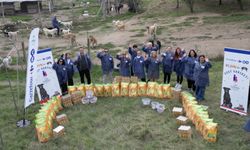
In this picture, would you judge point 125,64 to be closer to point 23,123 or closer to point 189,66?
point 189,66

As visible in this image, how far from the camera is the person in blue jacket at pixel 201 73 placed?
12356 mm

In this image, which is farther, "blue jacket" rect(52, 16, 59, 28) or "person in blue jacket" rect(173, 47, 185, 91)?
"blue jacket" rect(52, 16, 59, 28)

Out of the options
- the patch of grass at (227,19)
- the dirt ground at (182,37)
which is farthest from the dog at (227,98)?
the patch of grass at (227,19)

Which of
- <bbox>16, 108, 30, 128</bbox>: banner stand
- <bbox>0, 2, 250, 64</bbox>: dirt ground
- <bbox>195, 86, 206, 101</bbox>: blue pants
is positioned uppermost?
<bbox>0, 2, 250, 64</bbox>: dirt ground

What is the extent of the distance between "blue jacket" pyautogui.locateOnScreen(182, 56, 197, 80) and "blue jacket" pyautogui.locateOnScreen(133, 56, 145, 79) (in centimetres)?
159

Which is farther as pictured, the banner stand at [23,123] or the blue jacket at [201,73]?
the blue jacket at [201,73]

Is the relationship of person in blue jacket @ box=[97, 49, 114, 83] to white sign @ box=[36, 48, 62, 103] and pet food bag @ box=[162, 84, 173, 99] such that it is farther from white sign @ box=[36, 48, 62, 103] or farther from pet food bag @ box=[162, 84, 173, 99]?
pet food bag @ box=[162, 84, 173, 99]

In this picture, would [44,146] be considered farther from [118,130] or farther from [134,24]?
[134,24]

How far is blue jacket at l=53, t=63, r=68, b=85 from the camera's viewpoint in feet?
44.5

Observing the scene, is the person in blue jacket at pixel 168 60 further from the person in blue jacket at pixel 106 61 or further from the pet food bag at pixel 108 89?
the pet food bag at pixel 108 89

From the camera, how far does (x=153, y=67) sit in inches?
557

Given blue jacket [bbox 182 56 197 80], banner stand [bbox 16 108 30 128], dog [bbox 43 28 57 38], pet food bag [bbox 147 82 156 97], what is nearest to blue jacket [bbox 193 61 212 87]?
blue jacket [bbox 182 56 197 80]

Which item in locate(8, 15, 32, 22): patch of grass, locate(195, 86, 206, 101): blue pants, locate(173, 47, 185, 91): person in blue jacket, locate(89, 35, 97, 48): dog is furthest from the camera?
locate(8, 15, 32, 22): patch of grass

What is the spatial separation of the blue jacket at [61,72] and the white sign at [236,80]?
5.79m
